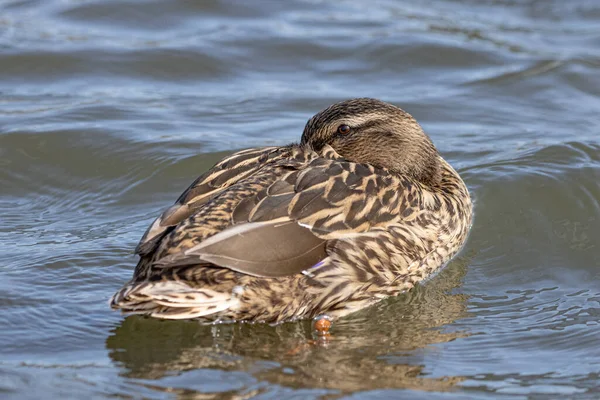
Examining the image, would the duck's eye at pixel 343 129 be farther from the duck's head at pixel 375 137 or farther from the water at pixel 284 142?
the water at pixel 284 142

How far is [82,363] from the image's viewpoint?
5992mm

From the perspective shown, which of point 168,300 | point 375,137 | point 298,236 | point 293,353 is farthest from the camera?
point 375,137

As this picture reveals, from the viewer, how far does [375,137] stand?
774cm

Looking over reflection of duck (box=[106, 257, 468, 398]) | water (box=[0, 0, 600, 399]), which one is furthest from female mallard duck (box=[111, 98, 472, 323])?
water (box=[0, 0, 600, 399])

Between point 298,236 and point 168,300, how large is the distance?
3.12 feet

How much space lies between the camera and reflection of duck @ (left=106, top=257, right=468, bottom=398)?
18.9ft

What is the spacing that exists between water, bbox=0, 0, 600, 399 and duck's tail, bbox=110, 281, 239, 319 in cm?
30

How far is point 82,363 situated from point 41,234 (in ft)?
8.46

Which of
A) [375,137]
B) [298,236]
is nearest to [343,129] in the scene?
[375,137]

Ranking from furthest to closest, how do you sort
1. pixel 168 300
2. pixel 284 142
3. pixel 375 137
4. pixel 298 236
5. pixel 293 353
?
pixel 284 142 → pixel 375 137 → pixel 298 236 → pixel 293 353 → pixel 168 300

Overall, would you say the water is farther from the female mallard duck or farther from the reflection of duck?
the female mallard duck

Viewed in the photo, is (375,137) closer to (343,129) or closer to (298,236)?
(343,129)

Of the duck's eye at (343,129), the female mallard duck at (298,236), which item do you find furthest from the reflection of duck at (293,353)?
the duck's eye at (343,129)

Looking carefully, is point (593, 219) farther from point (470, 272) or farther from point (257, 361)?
point (257, 361)
